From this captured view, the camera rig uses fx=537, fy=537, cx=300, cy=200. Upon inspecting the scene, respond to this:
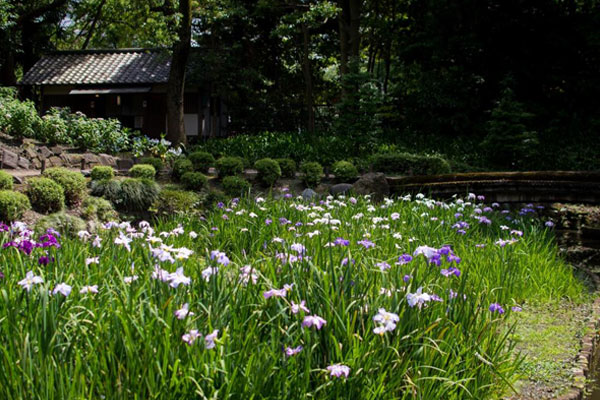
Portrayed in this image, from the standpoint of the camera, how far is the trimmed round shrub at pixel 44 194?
7270mm

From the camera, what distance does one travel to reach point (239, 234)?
17.1 ft

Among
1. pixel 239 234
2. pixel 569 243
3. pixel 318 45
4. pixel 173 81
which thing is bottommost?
pixel 569 243

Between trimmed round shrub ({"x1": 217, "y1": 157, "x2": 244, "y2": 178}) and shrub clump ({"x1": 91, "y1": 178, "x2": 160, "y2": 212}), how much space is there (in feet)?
5.35

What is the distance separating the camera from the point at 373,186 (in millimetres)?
9047

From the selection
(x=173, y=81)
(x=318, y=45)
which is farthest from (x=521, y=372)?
(x=318, y=45)

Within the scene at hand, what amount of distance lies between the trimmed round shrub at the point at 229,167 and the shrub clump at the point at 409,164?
110 inches

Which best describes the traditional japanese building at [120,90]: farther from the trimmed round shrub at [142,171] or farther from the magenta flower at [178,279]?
the magenta flower at [178,279]

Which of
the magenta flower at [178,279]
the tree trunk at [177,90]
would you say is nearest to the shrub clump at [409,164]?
the tree trunk at [177,90]

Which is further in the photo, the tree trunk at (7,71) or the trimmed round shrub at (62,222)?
the tree trunk at (7,71)

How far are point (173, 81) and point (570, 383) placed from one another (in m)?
12.3

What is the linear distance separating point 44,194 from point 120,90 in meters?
14.5

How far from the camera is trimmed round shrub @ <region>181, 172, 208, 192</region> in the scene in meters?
9.23

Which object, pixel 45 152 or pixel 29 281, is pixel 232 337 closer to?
pixel 29 281

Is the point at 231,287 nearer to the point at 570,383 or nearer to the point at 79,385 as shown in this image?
the point at 79,385
